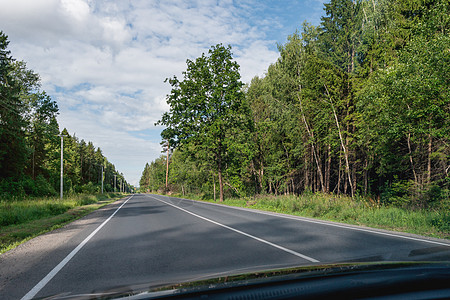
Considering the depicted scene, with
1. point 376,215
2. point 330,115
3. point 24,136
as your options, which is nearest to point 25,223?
point 376,215

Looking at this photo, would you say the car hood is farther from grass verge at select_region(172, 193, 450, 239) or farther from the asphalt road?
grass verge at select_region(172, 193, 450, 239)

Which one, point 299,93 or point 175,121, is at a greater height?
point 299,93

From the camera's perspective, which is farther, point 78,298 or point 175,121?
point 175,121

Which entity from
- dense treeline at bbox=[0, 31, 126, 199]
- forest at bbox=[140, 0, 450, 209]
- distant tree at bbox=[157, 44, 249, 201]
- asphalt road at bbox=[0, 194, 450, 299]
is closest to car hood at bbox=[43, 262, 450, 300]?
asphalt road at bbox=[0, 194, 450, 299]

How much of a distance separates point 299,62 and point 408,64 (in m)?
15.4

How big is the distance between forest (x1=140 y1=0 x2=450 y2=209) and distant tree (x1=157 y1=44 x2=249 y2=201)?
111 millimetres

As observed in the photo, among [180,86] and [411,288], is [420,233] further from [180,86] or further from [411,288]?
[180,86]

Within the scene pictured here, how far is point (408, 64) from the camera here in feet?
48.6

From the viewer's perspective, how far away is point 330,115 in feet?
87.7

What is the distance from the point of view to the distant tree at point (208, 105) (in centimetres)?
2948

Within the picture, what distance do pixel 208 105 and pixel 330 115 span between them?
41.1 ft

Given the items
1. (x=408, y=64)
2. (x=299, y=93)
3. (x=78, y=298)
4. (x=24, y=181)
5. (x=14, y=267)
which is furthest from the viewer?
(x=24, y=181)

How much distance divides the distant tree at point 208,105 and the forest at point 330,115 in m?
0.11

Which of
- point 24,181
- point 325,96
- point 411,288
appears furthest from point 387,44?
point 24,181
